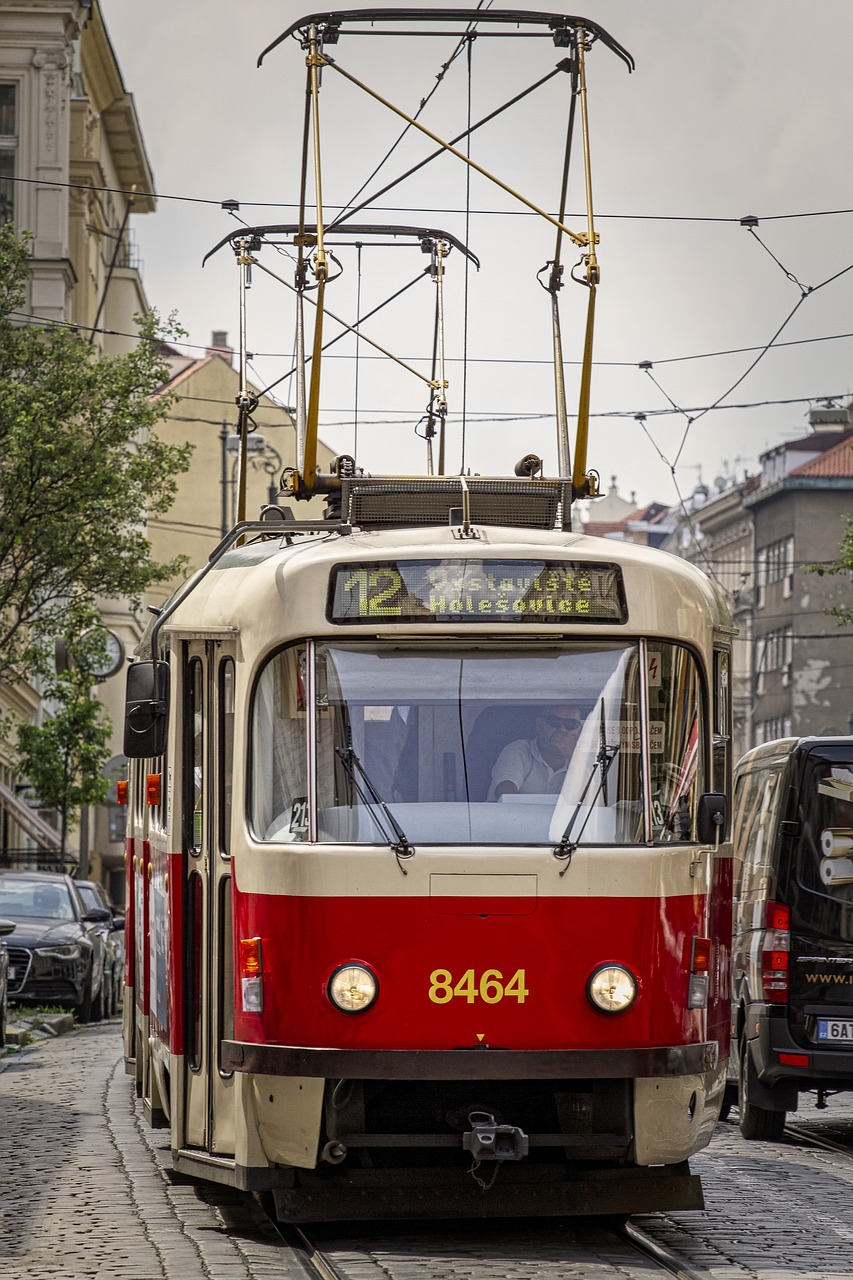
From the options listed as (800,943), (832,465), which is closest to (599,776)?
(800,943)

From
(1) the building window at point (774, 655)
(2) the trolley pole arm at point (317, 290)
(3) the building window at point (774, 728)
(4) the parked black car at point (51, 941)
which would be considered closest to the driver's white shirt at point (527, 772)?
(2) the trolley pole arm at point (317, 290)

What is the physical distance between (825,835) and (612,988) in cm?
454

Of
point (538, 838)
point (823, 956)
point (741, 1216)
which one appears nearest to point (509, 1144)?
point (538, 838)

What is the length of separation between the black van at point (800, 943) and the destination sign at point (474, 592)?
13.9 ft

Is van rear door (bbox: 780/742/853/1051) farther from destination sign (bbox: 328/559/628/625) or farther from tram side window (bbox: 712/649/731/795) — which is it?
destination sign (bbox: 328/559/628/625)

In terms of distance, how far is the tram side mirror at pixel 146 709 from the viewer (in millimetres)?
9594

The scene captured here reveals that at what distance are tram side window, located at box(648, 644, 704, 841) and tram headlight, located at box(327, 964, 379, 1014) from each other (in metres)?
1.24

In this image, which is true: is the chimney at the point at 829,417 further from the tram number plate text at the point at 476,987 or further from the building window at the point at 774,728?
the tram number plate text at the point at 476,987

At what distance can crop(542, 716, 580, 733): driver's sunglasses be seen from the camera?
350 inches

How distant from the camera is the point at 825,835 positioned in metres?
12.9

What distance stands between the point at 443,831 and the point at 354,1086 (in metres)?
1.00

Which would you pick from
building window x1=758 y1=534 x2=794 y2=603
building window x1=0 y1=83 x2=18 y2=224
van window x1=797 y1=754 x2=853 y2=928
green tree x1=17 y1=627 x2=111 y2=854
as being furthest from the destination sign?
building window x1=758 y1=534 x2=794 y2=603

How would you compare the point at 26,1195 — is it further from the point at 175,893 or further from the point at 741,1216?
the point at 741,1216

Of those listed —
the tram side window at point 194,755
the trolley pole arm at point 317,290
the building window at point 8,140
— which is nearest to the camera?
the tram side window at point 194,755
